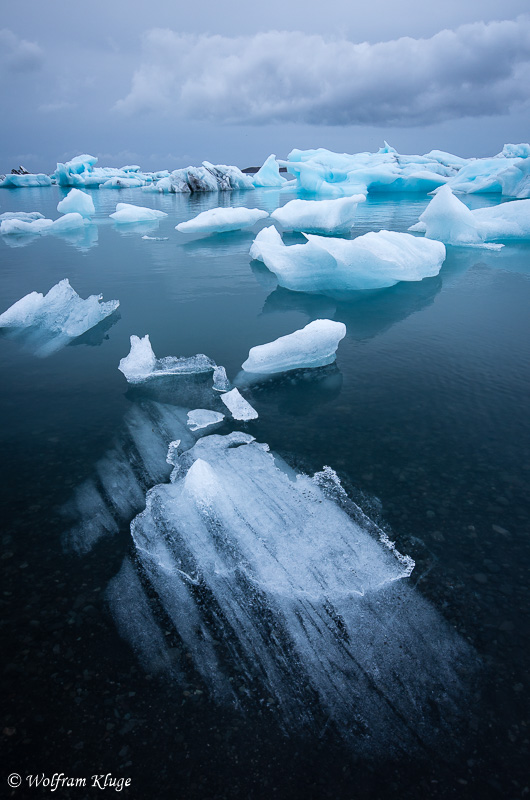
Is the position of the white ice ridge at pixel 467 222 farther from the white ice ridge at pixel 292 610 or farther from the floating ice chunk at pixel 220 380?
the white ice ridge at pixel 292 610

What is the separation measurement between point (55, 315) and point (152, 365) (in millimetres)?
2392

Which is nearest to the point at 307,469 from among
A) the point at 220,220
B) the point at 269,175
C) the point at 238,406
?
the point at 238,406

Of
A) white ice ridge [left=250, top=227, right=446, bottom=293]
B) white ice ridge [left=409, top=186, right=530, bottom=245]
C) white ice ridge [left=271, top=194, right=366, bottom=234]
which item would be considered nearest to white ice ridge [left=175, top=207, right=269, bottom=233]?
white ice ridge [left=271, top=194, right=366, bottom=234]

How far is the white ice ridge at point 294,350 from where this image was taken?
434 cm

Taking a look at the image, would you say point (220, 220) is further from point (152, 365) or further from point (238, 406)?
point (238, 406)

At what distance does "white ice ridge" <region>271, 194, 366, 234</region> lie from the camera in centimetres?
1076

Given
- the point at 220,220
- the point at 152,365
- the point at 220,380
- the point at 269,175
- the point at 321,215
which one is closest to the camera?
the point at 220,380

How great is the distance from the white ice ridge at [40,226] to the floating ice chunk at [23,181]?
126ft

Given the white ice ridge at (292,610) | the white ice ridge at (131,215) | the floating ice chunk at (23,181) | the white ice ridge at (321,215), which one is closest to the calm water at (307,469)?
the white ice ridge at (292,610)

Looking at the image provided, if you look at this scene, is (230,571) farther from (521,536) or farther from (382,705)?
(521,536)

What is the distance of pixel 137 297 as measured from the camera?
7.02 m

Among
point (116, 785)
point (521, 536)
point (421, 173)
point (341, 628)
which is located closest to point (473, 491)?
point (521, 536)

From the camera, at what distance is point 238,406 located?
3693mm

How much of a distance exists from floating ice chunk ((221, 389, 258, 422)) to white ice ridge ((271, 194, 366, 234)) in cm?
807
